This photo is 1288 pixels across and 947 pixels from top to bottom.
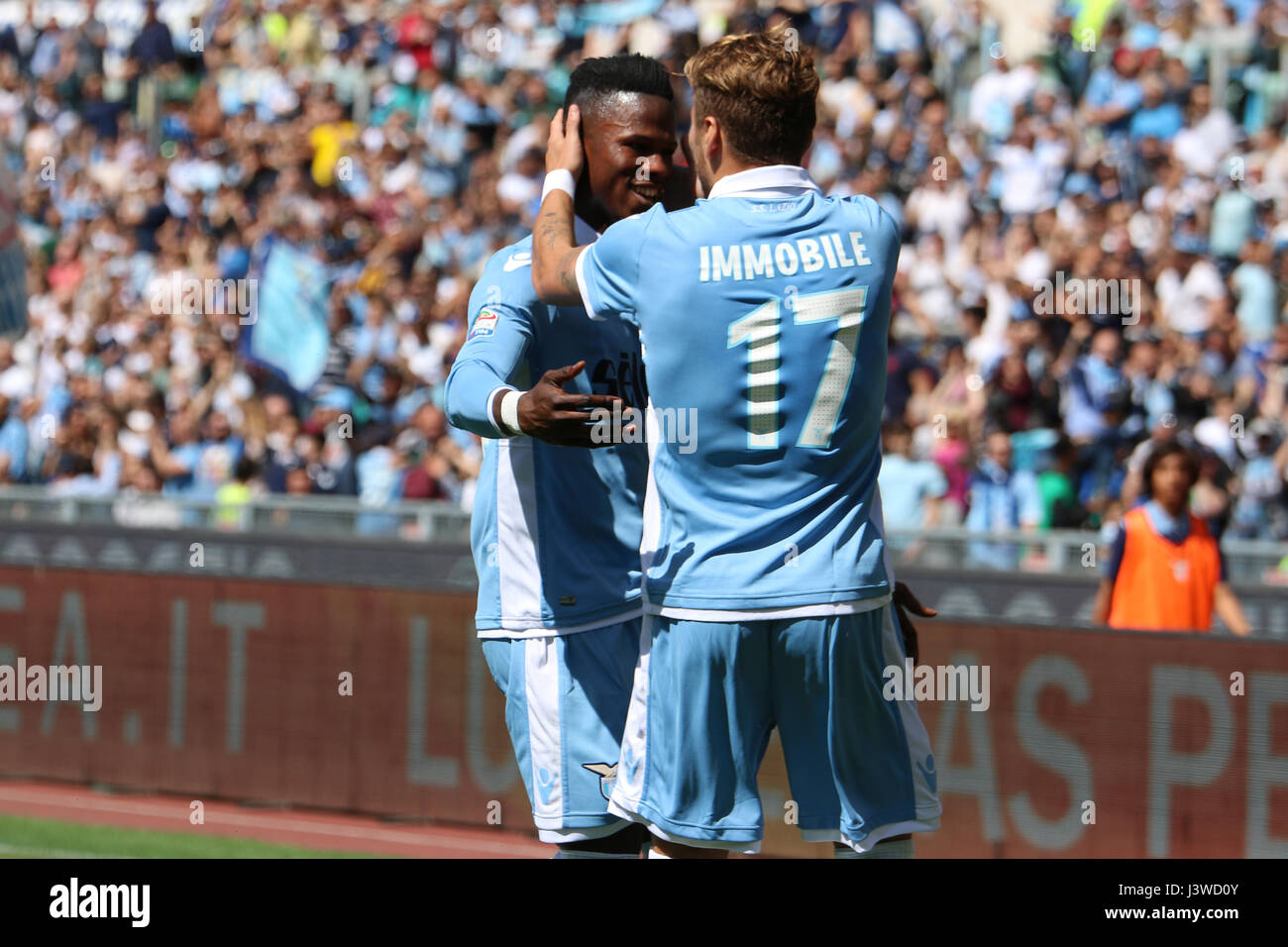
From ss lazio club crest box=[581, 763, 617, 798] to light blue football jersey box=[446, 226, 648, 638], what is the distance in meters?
0.35

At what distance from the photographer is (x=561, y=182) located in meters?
4.39

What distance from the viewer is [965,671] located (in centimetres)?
841

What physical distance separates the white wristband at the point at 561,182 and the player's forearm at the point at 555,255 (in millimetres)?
41

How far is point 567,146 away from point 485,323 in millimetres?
470

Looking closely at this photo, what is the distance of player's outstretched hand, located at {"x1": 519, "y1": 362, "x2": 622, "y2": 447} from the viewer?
4.00 m

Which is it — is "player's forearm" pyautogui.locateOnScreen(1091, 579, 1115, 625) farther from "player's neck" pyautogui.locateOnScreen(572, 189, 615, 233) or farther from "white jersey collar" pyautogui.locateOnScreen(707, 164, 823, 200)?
"white jersey collar" pyautogui.locateOnScreen(707, 164, 823, 200)

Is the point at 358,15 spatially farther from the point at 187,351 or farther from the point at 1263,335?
the point at 1263,335

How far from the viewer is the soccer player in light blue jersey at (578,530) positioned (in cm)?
459

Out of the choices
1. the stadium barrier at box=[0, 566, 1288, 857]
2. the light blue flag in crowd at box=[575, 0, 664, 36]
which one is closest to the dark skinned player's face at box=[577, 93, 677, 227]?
the stadium barrier at box=[0, 566, 1288, 857]
